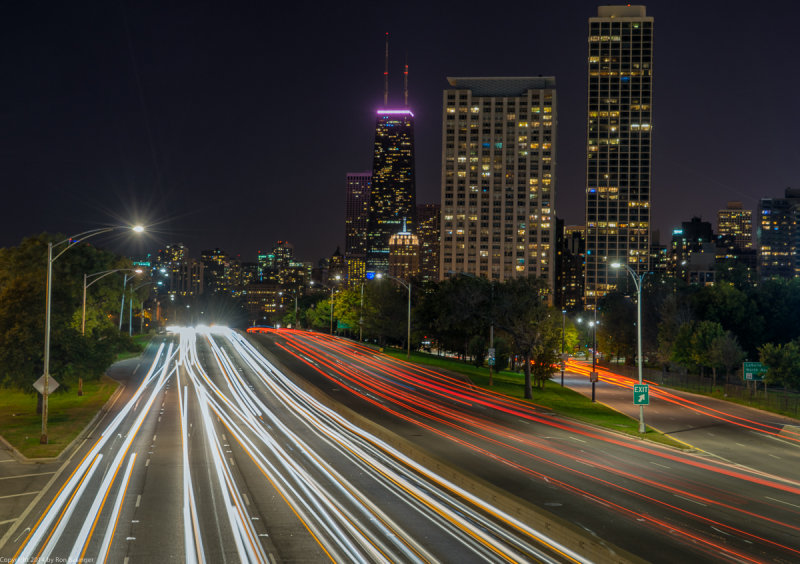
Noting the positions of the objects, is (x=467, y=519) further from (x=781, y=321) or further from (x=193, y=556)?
(x=781, y=321)

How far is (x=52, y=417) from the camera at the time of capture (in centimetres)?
3594

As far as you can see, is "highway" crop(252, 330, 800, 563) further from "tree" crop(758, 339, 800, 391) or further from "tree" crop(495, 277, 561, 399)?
"tree" crop(758, 339, 800, 391)

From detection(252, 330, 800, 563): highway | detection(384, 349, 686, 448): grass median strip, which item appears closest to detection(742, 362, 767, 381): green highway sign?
detection(384, 349, 686, 448): grass median strip

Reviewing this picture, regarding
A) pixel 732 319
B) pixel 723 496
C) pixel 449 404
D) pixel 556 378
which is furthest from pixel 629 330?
pixel 723 496

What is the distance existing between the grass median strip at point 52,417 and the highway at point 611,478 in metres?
15.1

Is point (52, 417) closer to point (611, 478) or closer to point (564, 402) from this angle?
point (611, 478)

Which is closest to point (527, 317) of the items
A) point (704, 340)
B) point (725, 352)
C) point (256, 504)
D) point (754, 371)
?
point (754, 371)

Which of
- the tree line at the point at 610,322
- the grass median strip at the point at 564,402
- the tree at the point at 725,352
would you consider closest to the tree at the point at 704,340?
the tree line at the point at 610,322

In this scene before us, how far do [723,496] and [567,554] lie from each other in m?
9.66

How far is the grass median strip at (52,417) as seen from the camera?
92.4 ft

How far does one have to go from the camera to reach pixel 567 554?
15.1m

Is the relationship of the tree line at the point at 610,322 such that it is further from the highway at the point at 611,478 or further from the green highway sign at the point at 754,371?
the highway at the point at 611,478

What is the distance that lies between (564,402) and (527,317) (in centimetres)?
688

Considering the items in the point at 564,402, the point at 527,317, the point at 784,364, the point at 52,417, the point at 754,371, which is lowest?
the point at 564,402
